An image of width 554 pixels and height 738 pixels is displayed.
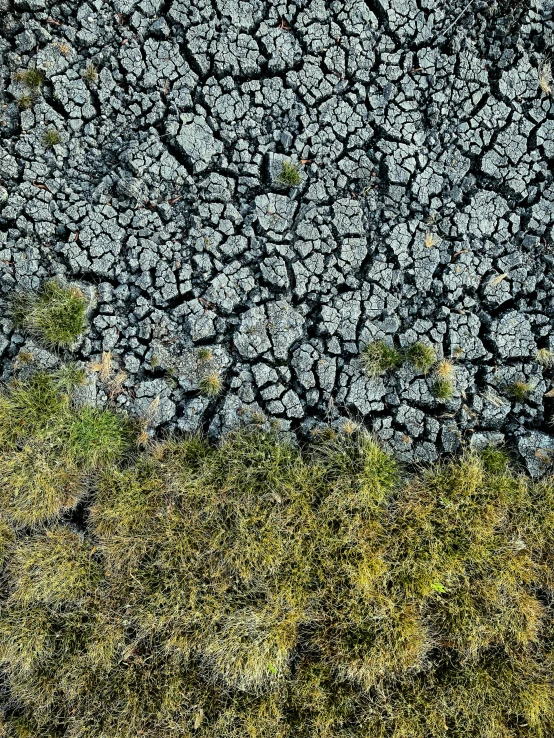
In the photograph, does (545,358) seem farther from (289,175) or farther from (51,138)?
(51,138)

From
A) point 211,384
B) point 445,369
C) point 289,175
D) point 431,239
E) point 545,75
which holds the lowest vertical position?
point 211,384

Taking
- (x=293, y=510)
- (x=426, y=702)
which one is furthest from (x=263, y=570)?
(x=426, y=702)

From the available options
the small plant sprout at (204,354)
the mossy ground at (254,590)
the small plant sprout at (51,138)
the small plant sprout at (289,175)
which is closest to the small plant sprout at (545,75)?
the small plant sprout at (289,175)

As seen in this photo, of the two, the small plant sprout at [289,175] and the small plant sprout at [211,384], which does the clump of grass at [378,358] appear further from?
the small plant sprout at [289,175]

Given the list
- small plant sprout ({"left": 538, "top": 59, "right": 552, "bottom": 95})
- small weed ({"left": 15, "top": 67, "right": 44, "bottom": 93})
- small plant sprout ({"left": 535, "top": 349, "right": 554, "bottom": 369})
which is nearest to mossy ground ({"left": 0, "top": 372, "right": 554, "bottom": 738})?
small plant sprout ({"left": 535, "top": 349, "right": 554, "bottom": 369})

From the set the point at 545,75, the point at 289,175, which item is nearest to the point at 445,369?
the point at 289,175

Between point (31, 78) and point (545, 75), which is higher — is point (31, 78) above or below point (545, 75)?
below
